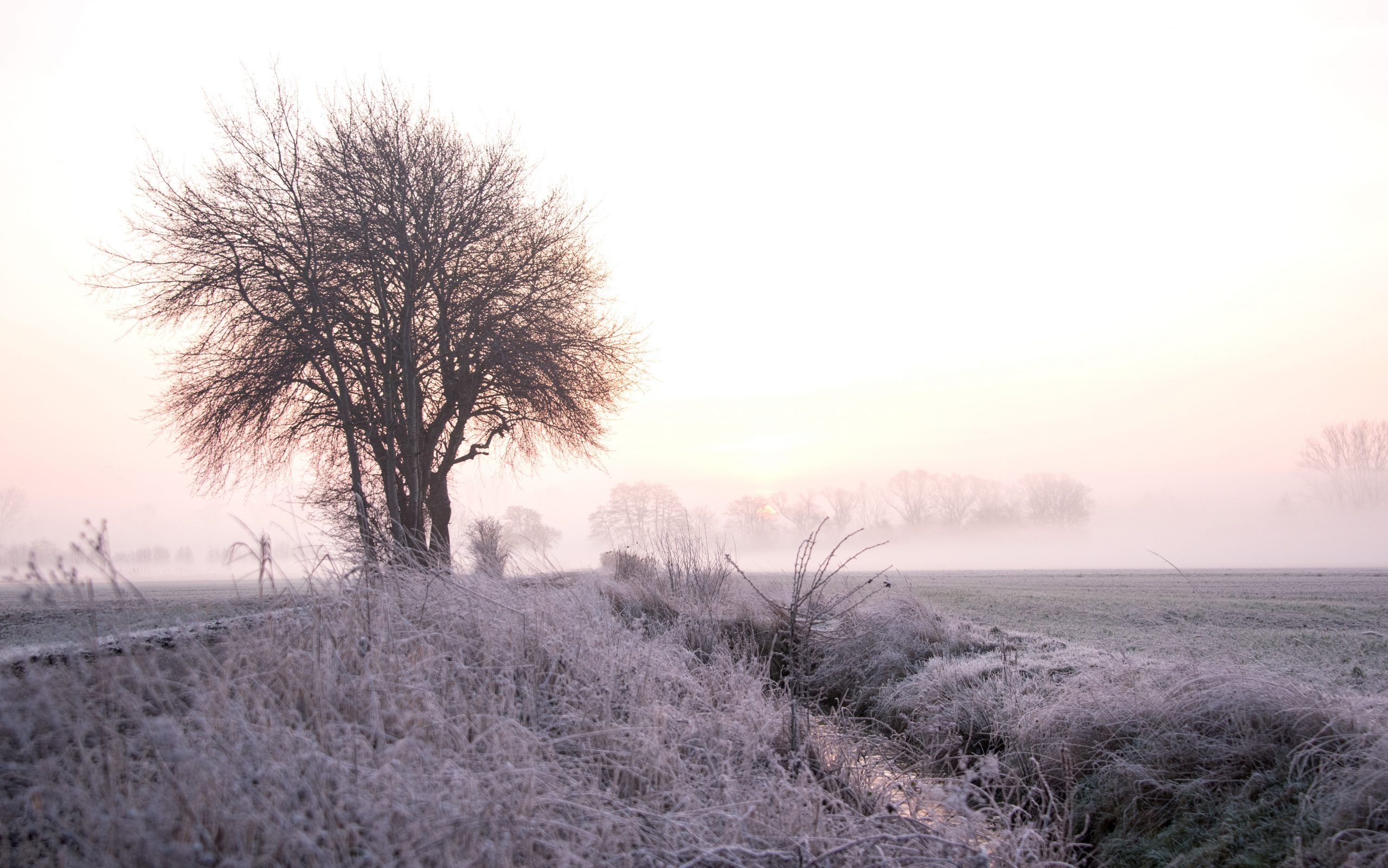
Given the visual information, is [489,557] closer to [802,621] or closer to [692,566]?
[802,621]

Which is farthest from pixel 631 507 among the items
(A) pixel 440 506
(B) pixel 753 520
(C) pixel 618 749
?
(C) pixel 618 749

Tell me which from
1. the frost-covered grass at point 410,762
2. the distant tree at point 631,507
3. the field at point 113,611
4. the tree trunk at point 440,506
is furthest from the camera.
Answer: the distant tree at point 631,507

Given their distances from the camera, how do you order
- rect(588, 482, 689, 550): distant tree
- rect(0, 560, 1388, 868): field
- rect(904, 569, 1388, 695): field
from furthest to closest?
1. rect(588, 482, 689, 550): distant tree
2. rect(904, 569, 1388, 695): field
3. rect(0, 560, 1388, 868): field

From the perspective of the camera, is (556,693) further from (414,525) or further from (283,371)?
(283,371)

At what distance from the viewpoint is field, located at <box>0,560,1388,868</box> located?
293cm

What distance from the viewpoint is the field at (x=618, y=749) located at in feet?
9.60

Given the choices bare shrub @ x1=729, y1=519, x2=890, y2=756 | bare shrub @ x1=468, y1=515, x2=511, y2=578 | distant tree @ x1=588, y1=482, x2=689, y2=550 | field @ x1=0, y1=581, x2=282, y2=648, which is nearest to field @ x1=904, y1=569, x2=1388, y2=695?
bare shrub @ x1=729, y1=519, x2=890, y2=756

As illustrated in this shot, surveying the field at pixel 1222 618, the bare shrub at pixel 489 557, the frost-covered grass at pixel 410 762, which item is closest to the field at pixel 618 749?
the frost-covered grass at pixel 410 762

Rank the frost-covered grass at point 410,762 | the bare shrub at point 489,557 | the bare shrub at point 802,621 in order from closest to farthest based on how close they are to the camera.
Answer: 1. the frost-covered grass at point 410,762
2. the bare shrub at point 802,621
3. the bare shrub at point 489,557

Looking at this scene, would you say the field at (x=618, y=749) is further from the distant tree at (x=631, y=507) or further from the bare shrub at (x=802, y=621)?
the distant tree at (x=631, y=507)

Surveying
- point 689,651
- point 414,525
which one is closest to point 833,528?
point 414,525

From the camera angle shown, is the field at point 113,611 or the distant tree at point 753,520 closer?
the field at point 113,611

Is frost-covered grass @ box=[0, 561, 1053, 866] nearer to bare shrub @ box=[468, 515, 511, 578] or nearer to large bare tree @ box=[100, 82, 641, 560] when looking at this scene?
bare shrub @ box=[468, 515, 511, 578]

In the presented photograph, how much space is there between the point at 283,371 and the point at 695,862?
46.3 feet
